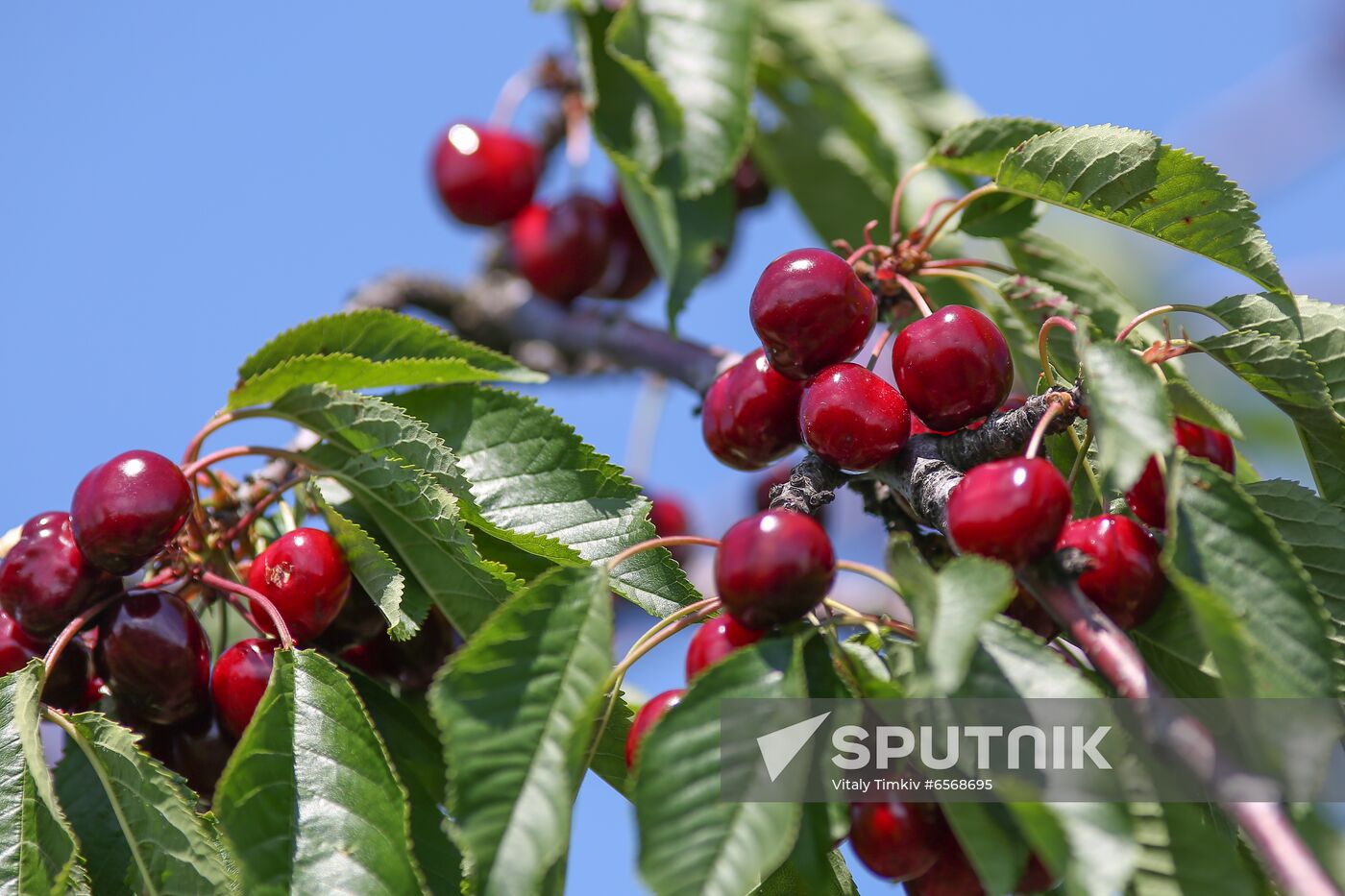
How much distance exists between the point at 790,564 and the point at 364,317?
939mm

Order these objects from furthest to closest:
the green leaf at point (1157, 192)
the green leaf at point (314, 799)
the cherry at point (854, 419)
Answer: the green leaf at point (1157, 192)
the cherry at point (854, 419)
the green leaf at point (314, 799)

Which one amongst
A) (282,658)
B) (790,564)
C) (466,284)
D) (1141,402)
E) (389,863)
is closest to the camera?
(1141,402)

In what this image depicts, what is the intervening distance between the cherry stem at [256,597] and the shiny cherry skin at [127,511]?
114mm

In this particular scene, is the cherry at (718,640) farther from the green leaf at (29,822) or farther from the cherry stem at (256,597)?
the green leaf at (29,822)

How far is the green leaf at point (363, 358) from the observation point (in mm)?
1873

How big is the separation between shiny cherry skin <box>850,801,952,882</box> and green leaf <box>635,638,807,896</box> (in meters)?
0.17

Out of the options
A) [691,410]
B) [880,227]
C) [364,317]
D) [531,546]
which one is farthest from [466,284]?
[531,546]

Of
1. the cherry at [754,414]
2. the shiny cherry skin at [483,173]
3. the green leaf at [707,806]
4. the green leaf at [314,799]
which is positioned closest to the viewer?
the green leaf at [707,806]

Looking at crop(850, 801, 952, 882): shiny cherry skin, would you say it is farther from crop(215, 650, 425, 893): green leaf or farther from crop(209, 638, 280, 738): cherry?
crop(209, 638, 280, 738): cherry

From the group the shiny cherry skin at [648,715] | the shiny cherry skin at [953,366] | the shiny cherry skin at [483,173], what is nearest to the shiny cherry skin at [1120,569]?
the shiny cherry skin at [953,366]

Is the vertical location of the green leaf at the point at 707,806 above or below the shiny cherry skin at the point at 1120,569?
below

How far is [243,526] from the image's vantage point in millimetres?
2033

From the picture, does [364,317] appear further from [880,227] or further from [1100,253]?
[1100,253]

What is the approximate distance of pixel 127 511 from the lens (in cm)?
168
